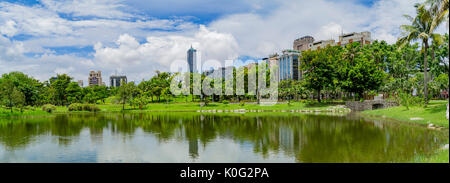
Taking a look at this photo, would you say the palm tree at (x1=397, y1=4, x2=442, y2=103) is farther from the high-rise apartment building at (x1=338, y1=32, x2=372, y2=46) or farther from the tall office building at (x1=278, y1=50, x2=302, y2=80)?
the tall office building at (x1=278, y1=50, x2=302, y2=80)

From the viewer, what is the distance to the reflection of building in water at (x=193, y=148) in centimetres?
1517

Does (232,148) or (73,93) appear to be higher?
(73,93)

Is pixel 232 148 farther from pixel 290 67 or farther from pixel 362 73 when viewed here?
pixel 290 67

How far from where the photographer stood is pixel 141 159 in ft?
47.9

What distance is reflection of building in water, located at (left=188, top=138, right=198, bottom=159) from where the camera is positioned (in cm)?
1517

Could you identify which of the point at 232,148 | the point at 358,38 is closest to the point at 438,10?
the point at 232,148

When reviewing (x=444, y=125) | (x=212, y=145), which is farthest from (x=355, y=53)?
(x=212, y=145)

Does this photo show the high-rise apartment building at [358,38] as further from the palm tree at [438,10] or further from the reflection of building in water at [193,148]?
the reflection of building in water at [193,148]

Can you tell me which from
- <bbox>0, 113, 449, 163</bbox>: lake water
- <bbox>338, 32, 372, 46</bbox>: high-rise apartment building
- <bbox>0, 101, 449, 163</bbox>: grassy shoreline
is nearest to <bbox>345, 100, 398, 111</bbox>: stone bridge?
<bbox>0, 101, 449, 163</bbox>: grassy shoreline

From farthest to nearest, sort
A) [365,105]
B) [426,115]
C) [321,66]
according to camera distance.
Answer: [321,66]
[365,105]
[426,115]

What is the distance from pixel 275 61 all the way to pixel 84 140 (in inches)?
5319

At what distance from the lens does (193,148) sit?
56.4ft

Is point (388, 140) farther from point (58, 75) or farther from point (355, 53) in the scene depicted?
point (58, 75)

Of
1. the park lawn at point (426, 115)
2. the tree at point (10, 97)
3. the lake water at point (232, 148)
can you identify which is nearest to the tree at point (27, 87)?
the tree at point (10, 97)
